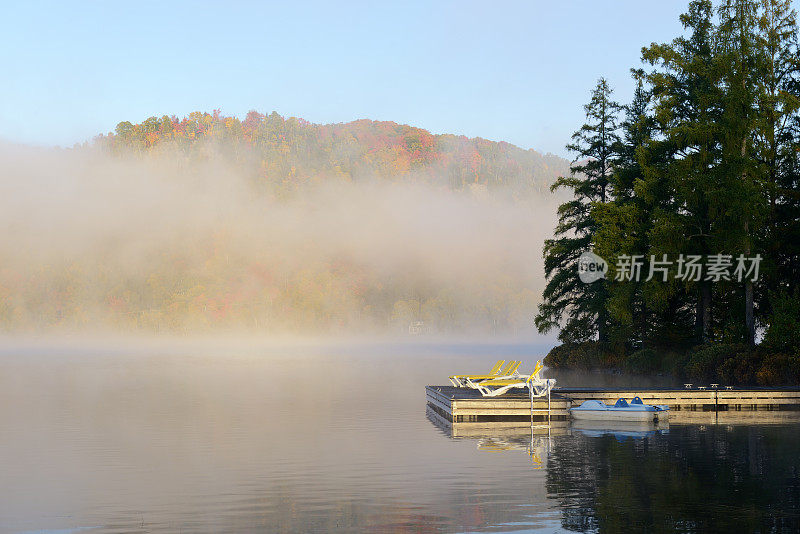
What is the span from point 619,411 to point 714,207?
52.1 feet

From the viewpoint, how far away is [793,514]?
1836 centimetres

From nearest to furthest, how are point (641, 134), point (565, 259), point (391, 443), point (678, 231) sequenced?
point (391, 443) < point (678, 231) < point (641, 134) < point (565, 259)

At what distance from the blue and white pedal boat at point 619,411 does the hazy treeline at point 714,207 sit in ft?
35.2

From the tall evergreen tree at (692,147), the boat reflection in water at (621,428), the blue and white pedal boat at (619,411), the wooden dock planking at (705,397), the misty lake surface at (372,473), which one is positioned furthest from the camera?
the tall evergreen tree at (692,147)

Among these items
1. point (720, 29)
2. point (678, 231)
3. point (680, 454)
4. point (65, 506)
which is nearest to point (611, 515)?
point (680, 454)

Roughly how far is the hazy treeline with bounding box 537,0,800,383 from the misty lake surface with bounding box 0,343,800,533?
9.96 meters

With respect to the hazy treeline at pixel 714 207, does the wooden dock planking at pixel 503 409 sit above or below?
below

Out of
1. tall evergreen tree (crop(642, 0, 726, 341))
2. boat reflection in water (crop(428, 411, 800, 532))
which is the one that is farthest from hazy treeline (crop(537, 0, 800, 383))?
boat reflection in water (crop(428, 411, 800, 532))

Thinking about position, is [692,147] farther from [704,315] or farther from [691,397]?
[691,397]

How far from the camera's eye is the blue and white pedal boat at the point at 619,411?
3612 centimetres

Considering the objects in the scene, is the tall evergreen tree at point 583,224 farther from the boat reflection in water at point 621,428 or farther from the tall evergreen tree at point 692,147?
the boat reflection in water at point 621,428

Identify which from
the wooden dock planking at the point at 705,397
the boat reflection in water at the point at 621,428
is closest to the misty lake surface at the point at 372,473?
the boat reflection in water at the point at 621,428

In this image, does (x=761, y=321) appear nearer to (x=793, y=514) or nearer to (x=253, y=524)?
(x=793, y=514)

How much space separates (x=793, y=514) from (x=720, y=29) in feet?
128
